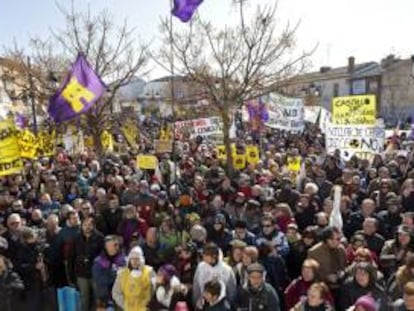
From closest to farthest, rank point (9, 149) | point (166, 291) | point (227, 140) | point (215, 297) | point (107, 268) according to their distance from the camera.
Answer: point (215, 297)
point (166, 291)
point (107, 268)
point (9, 149)
point (227, 140)

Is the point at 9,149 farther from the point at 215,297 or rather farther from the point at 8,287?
the point at 215,297

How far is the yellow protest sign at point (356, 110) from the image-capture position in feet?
45.6

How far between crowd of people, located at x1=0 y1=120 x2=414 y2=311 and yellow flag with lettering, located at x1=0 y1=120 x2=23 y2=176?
46 centimetres

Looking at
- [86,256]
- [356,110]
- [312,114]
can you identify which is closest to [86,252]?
A: [86,256]

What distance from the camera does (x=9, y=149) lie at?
1223cm

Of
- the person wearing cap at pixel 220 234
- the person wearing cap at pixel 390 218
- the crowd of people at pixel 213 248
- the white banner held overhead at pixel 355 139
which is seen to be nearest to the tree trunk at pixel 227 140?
the white banner held overhead at pixel 355 139

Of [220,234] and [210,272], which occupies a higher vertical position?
[220,234]

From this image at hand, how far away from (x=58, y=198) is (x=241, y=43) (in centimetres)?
706

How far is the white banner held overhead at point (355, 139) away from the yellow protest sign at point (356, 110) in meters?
0.14

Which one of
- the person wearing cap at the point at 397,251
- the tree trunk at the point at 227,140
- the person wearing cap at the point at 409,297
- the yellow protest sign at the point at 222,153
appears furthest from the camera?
the yellow protest sign at the point at 222,153

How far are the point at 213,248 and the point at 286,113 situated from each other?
11.6m

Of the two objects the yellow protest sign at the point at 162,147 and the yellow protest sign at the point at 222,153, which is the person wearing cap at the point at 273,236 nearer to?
the yellow protest sign at the point at 162,147

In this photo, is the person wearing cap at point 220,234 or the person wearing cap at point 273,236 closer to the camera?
the person wearing cap at point 273,236

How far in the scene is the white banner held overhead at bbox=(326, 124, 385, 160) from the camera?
45.2 feet
